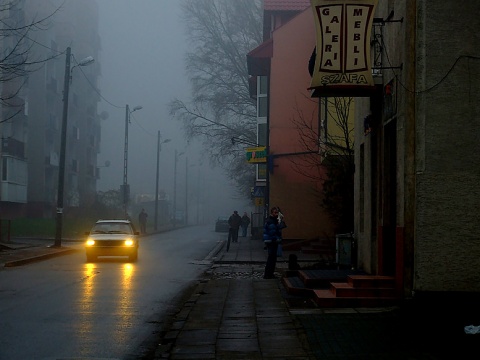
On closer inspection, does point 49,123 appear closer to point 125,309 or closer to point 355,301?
point 125,309

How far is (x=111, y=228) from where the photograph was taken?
27.4m

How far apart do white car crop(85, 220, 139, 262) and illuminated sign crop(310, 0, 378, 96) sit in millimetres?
14908

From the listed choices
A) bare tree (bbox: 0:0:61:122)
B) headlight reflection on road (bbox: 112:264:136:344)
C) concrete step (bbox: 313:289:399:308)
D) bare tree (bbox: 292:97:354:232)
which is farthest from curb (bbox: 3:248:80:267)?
concrete step (bbox: 313:289:399:308)

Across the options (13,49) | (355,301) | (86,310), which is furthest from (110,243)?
(355,301)

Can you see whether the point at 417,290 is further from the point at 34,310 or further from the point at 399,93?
the point at 34,310

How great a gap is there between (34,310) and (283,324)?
171 inches

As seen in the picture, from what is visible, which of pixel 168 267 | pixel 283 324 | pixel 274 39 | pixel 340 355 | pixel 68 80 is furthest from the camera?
pixel 274 39

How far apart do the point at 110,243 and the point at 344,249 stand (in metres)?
10.0

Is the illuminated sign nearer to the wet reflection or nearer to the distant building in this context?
the wet reflection

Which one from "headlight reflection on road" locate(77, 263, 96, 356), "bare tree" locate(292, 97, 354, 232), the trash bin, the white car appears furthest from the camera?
the white car

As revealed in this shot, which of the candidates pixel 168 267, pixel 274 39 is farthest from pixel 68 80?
pixel 168 267

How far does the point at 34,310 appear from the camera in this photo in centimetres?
1310

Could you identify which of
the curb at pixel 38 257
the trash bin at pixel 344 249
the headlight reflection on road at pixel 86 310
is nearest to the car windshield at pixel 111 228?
the curb at pixel 38 257

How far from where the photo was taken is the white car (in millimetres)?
26125
